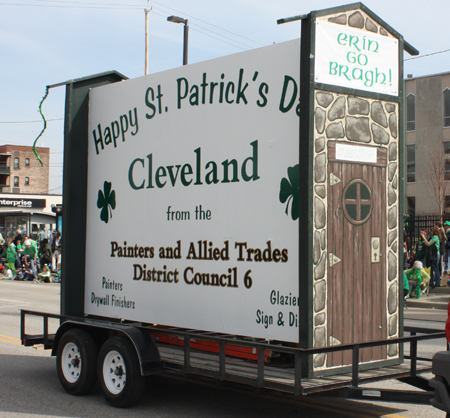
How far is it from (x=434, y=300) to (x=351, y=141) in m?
12.9

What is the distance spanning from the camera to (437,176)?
41.3m

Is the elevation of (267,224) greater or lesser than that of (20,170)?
lesser

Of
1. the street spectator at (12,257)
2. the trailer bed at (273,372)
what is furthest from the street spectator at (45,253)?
the trailer bed at (273,372)

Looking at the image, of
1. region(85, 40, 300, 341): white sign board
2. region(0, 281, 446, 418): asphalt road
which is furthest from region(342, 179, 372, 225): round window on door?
region(0, 281, 446, 418): asphalt road

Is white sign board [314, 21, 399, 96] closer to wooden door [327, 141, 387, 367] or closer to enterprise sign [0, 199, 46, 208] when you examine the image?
wooden door [327, 141, 387, 367]

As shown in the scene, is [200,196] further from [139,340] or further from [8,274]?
[8,274]

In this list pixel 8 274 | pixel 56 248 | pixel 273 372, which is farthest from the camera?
pixel 56 248

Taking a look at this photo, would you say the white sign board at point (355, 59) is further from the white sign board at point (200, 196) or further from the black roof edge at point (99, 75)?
the black roof edge at point (99, 75)

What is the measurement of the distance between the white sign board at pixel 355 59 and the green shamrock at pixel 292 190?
859 millimetres

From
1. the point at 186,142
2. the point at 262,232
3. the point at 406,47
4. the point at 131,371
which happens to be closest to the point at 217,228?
the point at 262,232

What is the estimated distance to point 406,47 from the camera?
6633 millimetres

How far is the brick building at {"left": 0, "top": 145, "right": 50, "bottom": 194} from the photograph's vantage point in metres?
101

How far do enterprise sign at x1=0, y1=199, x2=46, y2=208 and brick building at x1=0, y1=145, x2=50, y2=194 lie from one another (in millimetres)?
39173

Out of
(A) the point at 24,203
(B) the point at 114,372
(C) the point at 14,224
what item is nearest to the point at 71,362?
(B) the point at 114,372
